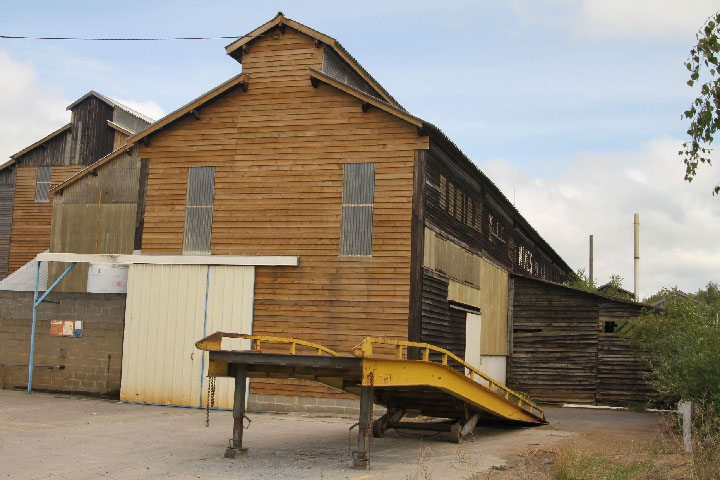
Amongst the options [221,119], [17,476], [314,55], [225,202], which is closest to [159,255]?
[225,202]

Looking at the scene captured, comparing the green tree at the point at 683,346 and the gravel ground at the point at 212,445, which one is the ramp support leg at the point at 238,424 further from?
the green tree at the point at 683,346

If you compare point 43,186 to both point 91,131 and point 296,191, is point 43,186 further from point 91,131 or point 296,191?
point 296,191

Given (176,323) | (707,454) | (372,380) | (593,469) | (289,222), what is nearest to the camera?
(593,469)

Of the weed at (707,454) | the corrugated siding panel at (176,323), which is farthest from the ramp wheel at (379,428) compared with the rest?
the weed at (707,454)

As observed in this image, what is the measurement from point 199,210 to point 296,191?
2.84 m

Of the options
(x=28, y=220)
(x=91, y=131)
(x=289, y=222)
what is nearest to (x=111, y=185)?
(x=289, y=222)

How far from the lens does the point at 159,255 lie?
21016 mm

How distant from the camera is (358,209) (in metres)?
19.6

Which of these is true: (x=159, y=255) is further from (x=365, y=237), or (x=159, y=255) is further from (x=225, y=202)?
(x=365, y=237)

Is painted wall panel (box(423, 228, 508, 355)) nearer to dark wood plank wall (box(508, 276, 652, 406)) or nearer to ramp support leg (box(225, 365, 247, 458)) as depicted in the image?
dark wood plank wall (box(508, 276, 652, 406))

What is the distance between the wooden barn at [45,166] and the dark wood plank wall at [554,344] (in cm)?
1889

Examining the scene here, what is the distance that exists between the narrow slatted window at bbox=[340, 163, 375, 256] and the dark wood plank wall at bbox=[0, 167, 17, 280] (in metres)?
22.1

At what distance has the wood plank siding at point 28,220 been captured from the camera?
34812 millimetres

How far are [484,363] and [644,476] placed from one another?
1528 centimetres
